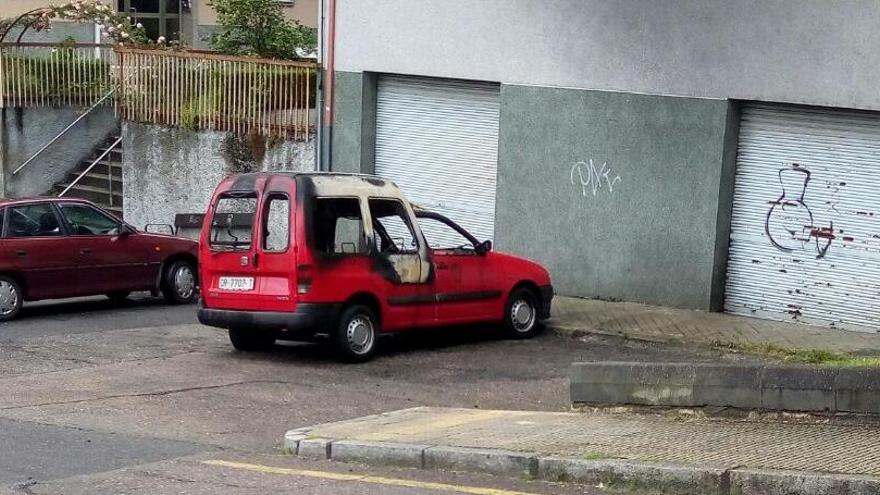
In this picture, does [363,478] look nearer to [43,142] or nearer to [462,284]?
[462,284]

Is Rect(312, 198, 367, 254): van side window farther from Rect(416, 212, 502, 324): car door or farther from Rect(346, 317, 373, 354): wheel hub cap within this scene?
Rect(416, 212, 502, 324): car door

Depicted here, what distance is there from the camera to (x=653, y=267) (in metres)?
17.9

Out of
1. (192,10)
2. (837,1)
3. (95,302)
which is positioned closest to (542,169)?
(837,1)

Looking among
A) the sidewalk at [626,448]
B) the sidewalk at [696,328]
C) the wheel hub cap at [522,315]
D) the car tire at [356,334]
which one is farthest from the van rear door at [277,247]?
the sidewalk at [696,328]

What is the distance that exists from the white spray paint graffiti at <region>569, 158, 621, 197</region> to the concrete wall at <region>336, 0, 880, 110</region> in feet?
3.61

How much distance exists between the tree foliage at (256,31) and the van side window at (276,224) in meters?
12.0

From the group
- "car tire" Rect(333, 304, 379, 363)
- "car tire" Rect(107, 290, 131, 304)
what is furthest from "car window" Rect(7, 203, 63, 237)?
"car tire" Rect(333, 304, 379, 363)

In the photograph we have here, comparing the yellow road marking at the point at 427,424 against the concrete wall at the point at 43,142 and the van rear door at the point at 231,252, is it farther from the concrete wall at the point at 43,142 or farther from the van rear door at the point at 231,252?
the concrete wall at the point at 43,142

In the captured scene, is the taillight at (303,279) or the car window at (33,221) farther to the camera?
the car window at (33,221)

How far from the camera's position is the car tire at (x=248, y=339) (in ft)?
47.5

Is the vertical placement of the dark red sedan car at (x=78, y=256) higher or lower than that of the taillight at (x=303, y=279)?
lower

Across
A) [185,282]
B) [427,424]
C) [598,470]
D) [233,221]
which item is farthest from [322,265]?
[185,282]

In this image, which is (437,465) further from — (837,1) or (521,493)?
(837,1)

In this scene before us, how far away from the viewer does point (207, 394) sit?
1198 centimetres
